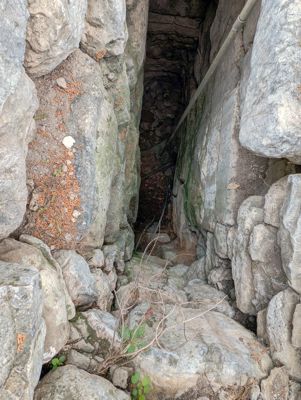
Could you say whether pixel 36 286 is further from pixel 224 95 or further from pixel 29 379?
pixel 224 95

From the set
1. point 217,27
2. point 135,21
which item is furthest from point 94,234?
point 217,27

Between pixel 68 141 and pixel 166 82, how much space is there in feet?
23.3

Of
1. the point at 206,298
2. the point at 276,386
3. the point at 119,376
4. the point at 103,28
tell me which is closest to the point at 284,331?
the point at 276,386

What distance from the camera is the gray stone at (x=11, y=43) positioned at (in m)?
1.66

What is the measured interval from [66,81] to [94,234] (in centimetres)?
154

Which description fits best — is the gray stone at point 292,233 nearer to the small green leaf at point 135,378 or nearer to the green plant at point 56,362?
the small green leaf at point 135,378

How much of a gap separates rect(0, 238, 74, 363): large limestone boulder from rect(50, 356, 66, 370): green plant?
0.39 ft

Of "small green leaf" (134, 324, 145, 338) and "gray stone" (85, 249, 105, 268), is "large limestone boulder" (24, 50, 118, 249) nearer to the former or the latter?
"gray stone" (85, 249, 105, 268)

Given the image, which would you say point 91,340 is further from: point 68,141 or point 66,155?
point 68,141

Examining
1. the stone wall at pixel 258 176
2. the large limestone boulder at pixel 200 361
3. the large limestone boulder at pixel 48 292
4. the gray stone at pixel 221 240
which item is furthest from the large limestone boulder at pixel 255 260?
the large limestone boulder at pixel 48 292

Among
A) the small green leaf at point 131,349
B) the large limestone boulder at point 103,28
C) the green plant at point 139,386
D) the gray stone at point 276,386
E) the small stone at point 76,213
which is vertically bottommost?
the green plant at point 139,386

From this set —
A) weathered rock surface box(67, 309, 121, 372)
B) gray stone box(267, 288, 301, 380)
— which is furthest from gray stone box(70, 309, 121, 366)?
gray stone box(267, 288, 301, 380)

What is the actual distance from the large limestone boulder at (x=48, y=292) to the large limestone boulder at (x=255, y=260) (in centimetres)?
193

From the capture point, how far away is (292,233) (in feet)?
8.56
